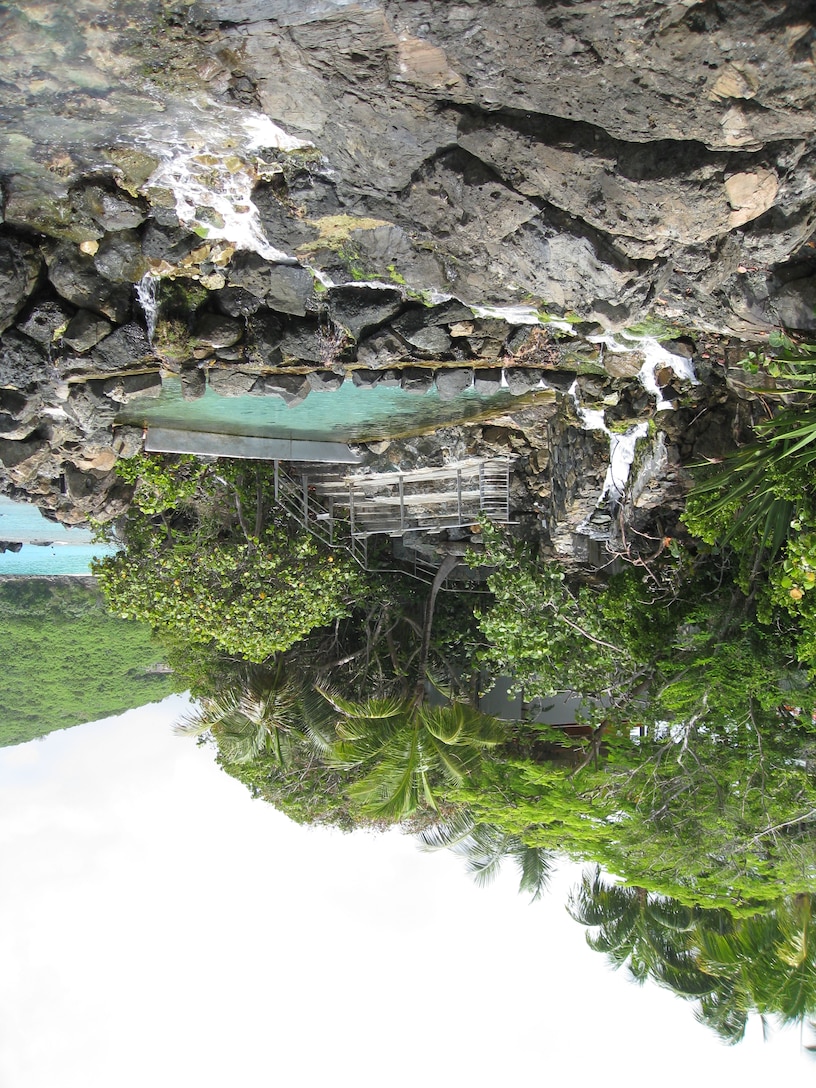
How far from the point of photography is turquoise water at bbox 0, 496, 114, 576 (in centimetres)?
1412

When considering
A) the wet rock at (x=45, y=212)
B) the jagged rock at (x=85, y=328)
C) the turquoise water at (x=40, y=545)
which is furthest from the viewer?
the turquoise water at (x=40, y=545)

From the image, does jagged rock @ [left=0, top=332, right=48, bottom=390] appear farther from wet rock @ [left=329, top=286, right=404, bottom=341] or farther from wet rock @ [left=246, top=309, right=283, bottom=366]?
wet rock @ [left=329, top=286, right=404, bottom=341]

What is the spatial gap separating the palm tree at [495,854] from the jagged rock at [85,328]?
9011 mm

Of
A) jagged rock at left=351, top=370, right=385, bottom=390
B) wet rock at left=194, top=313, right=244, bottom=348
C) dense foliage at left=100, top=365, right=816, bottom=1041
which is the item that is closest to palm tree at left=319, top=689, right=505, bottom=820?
dense foliage at left=100, top=365, right=816, bottom=1041

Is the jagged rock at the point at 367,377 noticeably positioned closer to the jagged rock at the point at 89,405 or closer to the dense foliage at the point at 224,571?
the jagged rock at the point at 89,405

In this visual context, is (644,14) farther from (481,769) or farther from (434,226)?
(481,769)

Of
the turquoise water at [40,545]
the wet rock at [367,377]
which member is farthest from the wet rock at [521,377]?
the turquoise water at [40,545]

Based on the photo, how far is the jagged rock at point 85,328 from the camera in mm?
6516

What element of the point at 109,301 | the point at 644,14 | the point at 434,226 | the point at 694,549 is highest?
the point at 644,14

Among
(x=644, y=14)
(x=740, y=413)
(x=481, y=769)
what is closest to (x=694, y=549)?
(x=740, y=413)

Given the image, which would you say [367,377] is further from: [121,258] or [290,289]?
[121,258]

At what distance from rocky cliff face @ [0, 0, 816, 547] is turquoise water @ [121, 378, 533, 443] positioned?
2.78ft

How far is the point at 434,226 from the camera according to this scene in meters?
5.27

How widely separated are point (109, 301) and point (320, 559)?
5460 millimetres
